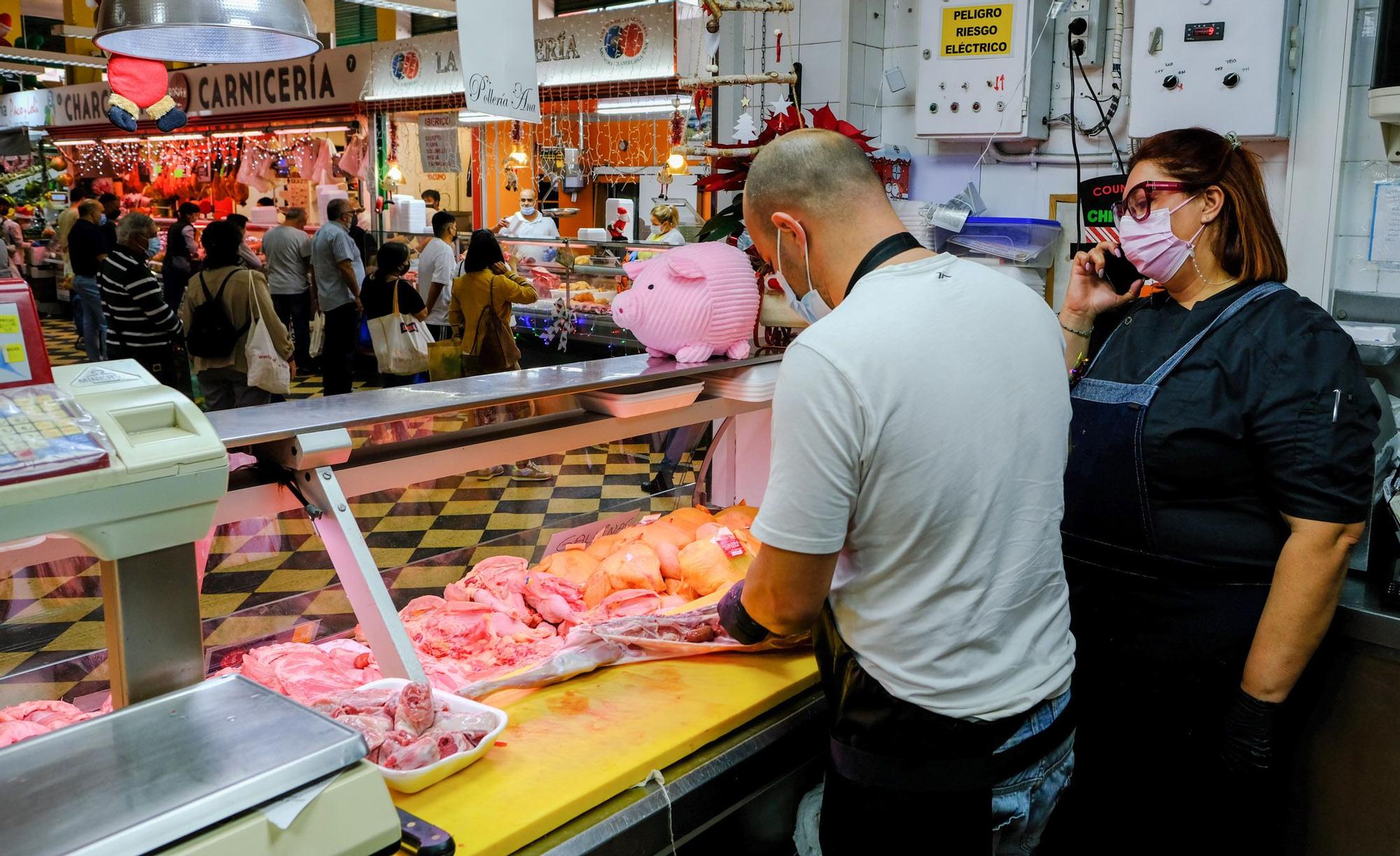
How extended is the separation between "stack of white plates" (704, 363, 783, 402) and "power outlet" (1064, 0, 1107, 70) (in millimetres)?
1797

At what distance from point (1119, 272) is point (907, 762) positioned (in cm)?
150

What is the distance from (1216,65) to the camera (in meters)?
3.36

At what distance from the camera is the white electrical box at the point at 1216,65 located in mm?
3262

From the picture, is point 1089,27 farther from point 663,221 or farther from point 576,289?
point 576,289

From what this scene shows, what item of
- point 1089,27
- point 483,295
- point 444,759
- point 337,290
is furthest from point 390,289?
point 444,759

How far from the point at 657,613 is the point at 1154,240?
149 centimetres

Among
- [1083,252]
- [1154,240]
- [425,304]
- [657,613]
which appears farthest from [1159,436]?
[425,304]

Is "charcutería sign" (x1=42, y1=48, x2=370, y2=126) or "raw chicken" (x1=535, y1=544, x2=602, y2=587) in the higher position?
"charcutería sign" (x1=42, y1=48, x2=370, y2=126)

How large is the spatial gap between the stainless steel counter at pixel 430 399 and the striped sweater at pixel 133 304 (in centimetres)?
551

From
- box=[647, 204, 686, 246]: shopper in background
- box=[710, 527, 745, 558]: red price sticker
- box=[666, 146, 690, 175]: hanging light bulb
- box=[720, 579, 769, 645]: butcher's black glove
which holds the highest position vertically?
box=[666, 146, 690, 175]: hanging light bulb

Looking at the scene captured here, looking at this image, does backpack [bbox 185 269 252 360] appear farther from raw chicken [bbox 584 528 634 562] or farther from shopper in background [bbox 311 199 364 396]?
raw chicken [bbox 584 528 634 562]

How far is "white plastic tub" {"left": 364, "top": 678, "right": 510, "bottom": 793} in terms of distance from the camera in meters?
1.75

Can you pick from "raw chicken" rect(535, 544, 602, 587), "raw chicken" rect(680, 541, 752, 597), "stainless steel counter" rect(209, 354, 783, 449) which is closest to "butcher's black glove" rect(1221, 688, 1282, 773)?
"raw chicken" rect(680, 541, 752, 597)

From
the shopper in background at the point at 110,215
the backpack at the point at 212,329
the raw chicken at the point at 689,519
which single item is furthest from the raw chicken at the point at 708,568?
the shopper in background at the point at 110,215
